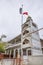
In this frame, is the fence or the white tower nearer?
the fence

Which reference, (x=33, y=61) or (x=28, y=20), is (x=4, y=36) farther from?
(x=33, y=61)

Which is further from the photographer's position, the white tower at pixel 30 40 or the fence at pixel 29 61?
the white tower at pixel 30 40

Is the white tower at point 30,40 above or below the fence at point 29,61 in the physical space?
above

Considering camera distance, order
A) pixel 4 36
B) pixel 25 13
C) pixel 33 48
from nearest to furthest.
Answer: pixel 25 13 < pixel 33 48 < pixel 4 36

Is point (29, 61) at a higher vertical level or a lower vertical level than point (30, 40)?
lower

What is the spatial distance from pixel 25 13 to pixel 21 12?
0.99 metres

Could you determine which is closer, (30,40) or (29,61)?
(29,61)

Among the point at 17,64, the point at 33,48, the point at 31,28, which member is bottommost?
the point at 17,64

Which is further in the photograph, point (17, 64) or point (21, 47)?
point (21, 47)

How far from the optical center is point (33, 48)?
27.9m

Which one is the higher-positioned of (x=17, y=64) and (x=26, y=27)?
(x=26, y=27)

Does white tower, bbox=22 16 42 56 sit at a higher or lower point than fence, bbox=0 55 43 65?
higher

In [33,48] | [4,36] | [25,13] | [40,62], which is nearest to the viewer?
[40,62]

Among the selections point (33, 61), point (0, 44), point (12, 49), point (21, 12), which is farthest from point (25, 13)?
point (0, 44)
